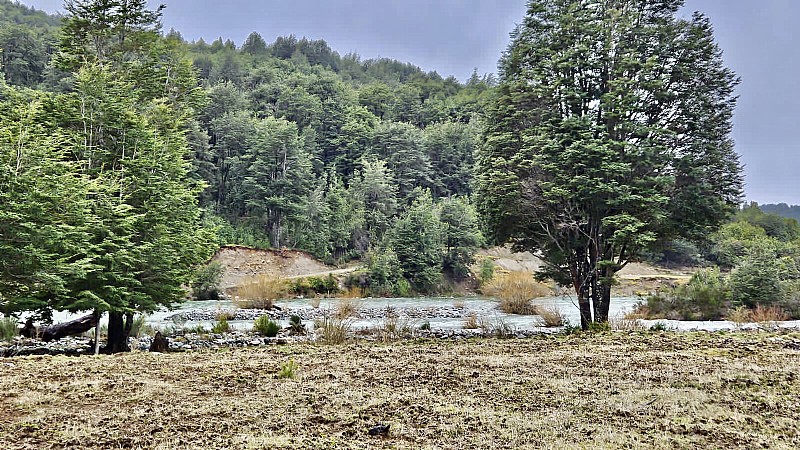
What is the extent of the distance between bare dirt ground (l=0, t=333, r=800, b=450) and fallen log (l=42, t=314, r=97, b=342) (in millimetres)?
6292

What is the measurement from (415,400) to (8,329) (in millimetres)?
13224

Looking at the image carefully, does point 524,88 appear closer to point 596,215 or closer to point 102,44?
point 596,215

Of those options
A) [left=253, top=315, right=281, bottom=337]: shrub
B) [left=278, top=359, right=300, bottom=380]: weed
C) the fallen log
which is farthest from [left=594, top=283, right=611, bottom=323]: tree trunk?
the fallen log

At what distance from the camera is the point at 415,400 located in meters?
5.52

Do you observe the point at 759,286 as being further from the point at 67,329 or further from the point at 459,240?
the point at 67,329

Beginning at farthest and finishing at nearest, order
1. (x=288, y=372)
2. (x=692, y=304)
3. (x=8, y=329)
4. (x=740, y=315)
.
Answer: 1. (x=692, y=304)
2. (x=740, y=315)
3. (x=8, y=329)
4. (x=288, y=372)

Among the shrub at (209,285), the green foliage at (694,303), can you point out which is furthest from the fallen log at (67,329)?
the green foliage at (694,303)

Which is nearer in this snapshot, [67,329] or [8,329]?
[8,329]

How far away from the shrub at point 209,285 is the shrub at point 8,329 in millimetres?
Result: 18067

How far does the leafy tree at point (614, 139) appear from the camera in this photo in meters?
14.0

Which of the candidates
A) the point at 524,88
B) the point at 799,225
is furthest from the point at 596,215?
the point at 799,225

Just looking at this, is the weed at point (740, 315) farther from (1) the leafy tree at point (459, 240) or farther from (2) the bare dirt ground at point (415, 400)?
(1) the leafy tree at point (459, 240)

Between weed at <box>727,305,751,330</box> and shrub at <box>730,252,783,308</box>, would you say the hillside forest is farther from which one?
weed at <box>727,305,751,330</box>

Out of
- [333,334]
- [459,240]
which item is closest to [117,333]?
[333,334]
